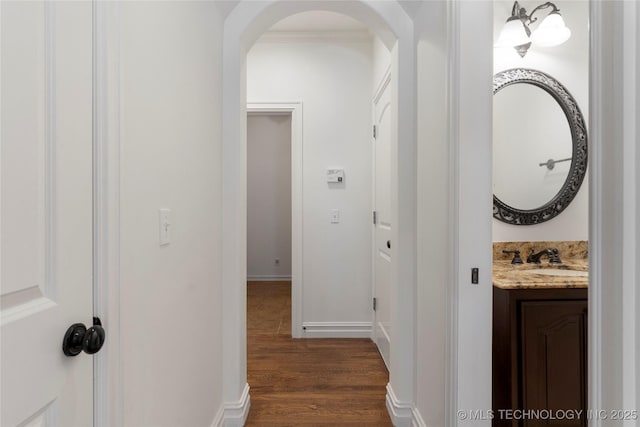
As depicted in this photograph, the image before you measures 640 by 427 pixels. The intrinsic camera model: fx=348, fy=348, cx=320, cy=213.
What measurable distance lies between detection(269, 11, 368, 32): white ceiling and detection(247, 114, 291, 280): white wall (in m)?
2.57

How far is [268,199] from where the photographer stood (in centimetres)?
570

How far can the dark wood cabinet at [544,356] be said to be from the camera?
1.50 meters

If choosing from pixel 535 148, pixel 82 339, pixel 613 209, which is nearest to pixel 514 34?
pixel 535 148

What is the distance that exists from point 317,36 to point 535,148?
2013mm

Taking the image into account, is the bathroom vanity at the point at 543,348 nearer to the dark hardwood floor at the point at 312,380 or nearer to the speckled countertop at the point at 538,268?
the speckled countertop at the point at 538,268

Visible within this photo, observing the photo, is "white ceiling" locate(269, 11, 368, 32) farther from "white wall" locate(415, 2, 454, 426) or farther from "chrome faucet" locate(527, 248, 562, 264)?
"chrome faucet" locate(527, 248, 562, 264)

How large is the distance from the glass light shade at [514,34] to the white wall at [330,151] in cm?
121

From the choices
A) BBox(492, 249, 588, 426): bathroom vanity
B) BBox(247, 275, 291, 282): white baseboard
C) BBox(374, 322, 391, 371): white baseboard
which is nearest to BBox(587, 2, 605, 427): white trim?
BBox(492, 249, 588, 426): bathroom vanity

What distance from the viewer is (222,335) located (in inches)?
72.9

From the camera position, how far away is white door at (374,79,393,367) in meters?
2.51

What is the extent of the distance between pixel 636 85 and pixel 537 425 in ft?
5.01

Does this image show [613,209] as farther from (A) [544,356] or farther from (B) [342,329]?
(B) [342,329]

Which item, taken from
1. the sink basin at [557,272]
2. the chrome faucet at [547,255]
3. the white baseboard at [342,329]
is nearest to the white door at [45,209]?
the sink basin at [557,272]

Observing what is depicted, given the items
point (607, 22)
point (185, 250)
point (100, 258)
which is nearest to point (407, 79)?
point (607, 22)
